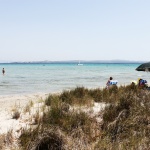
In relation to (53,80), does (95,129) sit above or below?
above

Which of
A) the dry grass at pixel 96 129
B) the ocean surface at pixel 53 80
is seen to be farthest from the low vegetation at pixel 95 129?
the ocean surface at pixel 53 80

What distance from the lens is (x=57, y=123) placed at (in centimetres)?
662

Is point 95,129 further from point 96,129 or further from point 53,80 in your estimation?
point 53,80

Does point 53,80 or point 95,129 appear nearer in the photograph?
point 95,129

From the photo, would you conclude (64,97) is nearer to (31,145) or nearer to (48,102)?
(48,102)

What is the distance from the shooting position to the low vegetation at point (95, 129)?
544 centimetres

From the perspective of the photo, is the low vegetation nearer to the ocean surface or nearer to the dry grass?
the dry grass

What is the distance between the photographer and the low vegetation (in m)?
5.44

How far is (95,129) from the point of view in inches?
257

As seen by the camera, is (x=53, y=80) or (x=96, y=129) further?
(x=53, y=80)

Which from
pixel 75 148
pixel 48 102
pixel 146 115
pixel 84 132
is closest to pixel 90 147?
pixel 75 148

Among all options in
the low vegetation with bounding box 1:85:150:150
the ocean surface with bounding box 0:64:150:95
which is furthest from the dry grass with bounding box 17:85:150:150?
the ocean surface with bounding box 0:64:150:95

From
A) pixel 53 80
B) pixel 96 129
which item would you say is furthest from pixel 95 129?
pixel 53 80

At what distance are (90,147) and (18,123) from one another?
247 cm
